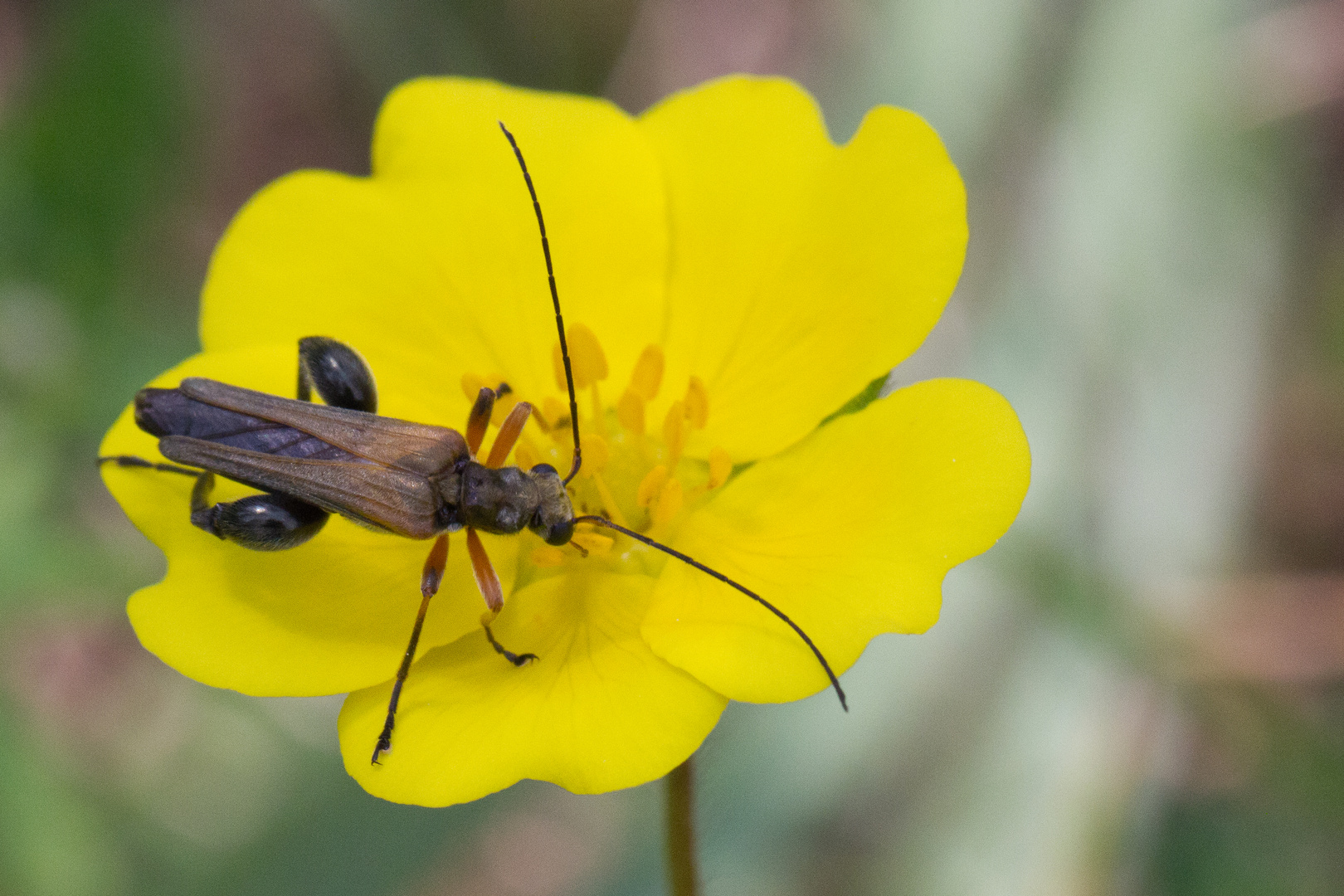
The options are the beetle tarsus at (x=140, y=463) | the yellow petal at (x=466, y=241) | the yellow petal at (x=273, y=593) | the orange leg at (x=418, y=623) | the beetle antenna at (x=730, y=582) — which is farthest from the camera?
the yellow petal at (x=466, y=241)

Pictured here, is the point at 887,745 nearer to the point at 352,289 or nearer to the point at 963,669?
the point at 963,669

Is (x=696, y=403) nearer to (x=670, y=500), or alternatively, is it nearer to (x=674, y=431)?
(x=674, y=431)

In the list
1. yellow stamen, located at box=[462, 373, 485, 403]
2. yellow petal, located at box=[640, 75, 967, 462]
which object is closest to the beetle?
yellow stamen, located at box=[462, 373, 485, 403]

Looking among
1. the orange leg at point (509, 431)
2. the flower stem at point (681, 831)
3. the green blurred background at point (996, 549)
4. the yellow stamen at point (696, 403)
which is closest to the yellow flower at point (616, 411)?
the yellow stamen at point (696, 403)

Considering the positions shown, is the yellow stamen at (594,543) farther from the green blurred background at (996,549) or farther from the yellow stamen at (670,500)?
the green blurred background at (996,549)

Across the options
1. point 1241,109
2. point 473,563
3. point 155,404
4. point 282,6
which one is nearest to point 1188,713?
point 1241,109

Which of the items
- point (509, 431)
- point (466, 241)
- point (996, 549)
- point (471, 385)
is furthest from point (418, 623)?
point (996, 549)
